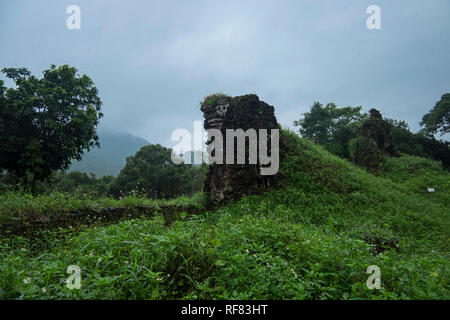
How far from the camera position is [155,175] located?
86.8 ft

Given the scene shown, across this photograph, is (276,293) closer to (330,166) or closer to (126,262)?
(126,262)

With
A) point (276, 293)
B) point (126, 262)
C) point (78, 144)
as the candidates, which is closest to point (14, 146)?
point (78, 144)

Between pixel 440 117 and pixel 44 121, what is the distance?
31.0 meters

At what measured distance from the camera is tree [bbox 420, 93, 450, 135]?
74.1 ft

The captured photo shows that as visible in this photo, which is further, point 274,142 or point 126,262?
point 274,142

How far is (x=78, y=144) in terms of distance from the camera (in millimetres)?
11906

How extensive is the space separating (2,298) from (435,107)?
32.2 metres

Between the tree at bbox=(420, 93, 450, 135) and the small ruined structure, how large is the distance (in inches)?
927

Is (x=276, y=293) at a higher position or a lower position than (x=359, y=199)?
lower
